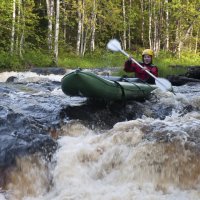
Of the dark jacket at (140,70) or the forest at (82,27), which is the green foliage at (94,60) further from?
the dark jacket at (140,70)

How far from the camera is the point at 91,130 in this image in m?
6.42

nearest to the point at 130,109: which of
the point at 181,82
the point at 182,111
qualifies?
the point at 182,111

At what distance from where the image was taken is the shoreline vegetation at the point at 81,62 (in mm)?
15125

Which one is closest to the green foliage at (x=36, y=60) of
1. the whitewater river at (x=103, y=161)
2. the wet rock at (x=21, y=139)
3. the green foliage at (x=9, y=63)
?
the green foliage at (x=9, y=63)

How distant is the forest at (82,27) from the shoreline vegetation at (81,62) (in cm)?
5

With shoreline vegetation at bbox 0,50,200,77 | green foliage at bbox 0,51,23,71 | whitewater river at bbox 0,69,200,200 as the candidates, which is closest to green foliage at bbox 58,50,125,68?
shoreline vegetation at bbox 0,50,200,77

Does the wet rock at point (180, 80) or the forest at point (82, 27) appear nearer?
the wet rock at point (180, 80)

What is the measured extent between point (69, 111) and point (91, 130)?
39.8 inches

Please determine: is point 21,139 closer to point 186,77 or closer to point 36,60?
point 186,77

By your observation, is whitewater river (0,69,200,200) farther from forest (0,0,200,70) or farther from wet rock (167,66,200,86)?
forest (0,0,200,70)

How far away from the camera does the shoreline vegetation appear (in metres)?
15.1

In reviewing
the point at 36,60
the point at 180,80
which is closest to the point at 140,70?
the point at 180,80

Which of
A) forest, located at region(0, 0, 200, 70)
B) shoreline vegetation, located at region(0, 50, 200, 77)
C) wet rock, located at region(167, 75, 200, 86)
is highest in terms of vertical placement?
forest, located at region(0, 0, 200, 70)

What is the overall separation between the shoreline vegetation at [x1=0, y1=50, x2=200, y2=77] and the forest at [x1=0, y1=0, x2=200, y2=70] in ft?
0.17
